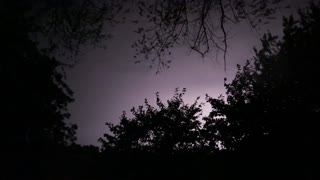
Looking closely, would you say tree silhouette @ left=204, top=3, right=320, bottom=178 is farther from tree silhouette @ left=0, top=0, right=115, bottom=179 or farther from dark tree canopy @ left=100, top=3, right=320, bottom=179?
tree silhouette @ left=0, top=0, right=115, bottom=179

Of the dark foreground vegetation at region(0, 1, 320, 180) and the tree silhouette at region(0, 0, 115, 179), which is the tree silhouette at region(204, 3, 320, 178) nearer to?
the dark foreground vegetation at region(0, 1, 320, 180)

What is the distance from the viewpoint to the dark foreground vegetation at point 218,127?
26031 millimetres

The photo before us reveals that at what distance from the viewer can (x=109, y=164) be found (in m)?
28.5

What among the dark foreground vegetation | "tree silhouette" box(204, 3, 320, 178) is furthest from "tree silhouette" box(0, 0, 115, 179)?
"tree silhouette" box(204, 3, 320, 178)

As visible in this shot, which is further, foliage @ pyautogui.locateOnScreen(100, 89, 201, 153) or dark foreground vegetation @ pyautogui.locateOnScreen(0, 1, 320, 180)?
foliage @ pyautogui.locateOnScreen(100, 89, 201, 153)

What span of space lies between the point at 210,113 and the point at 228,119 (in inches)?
163

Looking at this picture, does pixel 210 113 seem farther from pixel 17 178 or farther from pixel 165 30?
pixel 165 30

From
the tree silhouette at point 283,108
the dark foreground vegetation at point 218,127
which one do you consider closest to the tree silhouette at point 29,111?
the dark foreground vegetation at point 218,127

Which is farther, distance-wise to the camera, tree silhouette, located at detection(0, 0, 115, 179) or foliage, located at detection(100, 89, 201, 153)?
foliage, located at detection(100, 89, 201, 153)

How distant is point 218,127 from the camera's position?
116 ft

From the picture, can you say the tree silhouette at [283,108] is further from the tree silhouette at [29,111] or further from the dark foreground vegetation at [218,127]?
the tree silhouette at [29,111]

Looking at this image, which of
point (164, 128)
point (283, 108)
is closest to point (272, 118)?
point (283, 108)

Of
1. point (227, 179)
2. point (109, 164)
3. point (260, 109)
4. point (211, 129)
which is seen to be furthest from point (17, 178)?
point (211, 129)

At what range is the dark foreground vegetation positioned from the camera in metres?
26.0
